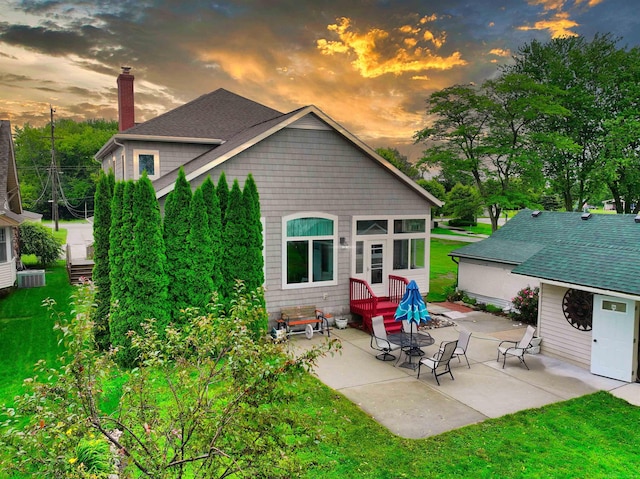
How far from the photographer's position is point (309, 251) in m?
14.2

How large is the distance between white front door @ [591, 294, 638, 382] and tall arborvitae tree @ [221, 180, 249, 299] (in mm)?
8573

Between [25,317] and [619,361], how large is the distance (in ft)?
54.4

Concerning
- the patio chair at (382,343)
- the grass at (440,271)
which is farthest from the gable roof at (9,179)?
the grass at (440,271)

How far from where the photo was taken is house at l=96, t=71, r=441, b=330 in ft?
44.5

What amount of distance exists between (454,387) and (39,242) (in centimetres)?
2244

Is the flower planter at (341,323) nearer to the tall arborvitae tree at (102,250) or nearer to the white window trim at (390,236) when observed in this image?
the white window trim at (390,236)

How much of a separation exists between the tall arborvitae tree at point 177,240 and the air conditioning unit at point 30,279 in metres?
11.6

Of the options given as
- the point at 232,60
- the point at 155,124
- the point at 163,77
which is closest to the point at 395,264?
the point at 155,124

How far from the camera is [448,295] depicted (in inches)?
723

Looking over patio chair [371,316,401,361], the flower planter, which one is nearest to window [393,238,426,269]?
the flower planter

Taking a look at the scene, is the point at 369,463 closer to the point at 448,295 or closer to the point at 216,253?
the point at 216,253

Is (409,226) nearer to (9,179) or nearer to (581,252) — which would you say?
(581,252)

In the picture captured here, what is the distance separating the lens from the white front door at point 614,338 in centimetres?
996

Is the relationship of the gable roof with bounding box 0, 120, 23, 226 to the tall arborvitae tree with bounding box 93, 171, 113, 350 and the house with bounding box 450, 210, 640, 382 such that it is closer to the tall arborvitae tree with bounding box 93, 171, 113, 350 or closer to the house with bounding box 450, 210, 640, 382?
the tall arborvitae tree with bounding box 93, 171, 113, 350
